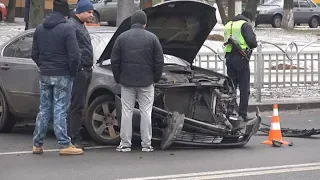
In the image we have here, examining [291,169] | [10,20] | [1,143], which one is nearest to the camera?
[291,169]

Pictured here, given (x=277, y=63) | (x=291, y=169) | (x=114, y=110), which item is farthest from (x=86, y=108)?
(x=277, y=63)

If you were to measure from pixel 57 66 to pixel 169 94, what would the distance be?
5.07 feet

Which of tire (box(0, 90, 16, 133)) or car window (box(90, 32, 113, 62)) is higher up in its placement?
car window (box(90, 32, 113, 62))

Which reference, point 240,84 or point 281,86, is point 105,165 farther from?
point 281,86

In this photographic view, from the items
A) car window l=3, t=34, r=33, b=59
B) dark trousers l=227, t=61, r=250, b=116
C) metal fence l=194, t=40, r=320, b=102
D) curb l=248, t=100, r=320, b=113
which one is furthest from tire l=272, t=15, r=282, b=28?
car window l=3, t=34, r=33, b=59

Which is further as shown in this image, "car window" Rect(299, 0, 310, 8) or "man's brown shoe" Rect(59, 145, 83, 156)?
"car window" Rect(299, 0, 310, 8)

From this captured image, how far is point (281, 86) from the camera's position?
48.0ft

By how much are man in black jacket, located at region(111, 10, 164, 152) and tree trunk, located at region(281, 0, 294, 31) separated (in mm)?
24603

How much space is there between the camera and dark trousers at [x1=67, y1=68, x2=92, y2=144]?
28.3 feet

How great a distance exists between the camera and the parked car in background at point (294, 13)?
35.8 meters

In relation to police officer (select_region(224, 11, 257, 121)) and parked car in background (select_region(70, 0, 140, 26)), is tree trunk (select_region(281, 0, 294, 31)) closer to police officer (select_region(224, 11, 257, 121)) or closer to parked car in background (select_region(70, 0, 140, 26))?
parked car in background (select_region(70, 0, 140, 26))

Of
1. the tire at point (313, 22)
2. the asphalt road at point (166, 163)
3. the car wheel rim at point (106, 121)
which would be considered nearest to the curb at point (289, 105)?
the asphalt road at point (166, 163)

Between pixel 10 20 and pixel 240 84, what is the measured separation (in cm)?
2348

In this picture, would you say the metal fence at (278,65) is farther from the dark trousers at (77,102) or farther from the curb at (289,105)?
the dark trousers at (77,102)
